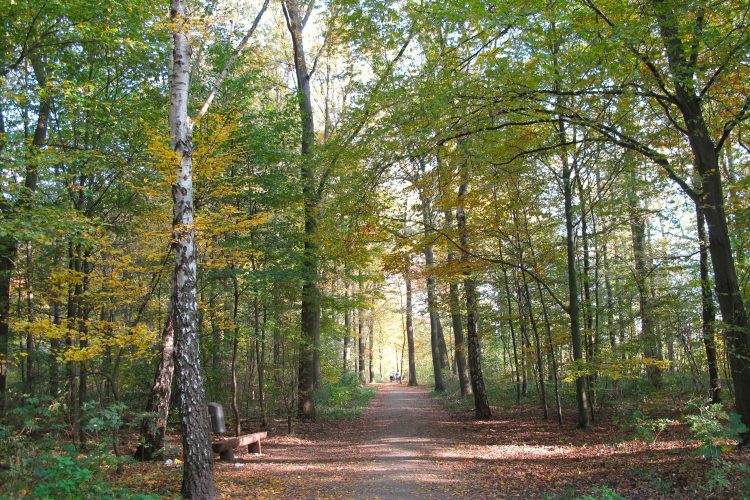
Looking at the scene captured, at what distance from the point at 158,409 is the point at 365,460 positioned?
414cm

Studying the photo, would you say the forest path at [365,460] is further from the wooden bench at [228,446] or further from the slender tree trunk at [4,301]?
the slender tree trunk at [4,301]

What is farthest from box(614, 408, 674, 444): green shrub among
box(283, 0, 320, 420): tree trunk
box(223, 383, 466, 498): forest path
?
box(283, 0, 320, 420): tree trunk

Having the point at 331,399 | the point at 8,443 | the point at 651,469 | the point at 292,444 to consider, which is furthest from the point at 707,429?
the point at 331,399

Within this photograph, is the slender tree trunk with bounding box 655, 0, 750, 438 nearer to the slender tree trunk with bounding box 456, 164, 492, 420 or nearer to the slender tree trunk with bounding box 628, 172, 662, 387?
the slender tree trunk with bounding box 628, 172, 662, 387

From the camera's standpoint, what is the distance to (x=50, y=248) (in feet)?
33.9

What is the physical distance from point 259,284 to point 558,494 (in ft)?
24.2

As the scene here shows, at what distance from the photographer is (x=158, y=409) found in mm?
8500

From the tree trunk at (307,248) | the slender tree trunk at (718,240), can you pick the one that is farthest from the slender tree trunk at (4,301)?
the slender tree trunk at (718,240)

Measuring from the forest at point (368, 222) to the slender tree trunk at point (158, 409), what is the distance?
7 cm

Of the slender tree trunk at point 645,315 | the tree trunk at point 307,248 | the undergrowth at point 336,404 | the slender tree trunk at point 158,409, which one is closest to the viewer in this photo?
the slender tree trunk at point 158,409

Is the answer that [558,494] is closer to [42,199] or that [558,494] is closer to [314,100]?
[42,199]

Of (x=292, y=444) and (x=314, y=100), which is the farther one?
(x=314, y=100)

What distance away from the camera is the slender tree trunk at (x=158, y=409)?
823 cm

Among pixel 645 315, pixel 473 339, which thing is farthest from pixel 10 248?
pixel 645 315
